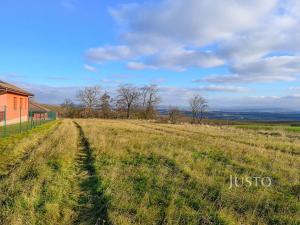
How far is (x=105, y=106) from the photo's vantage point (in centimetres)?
8450

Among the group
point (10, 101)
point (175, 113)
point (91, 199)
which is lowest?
point (91, 199)

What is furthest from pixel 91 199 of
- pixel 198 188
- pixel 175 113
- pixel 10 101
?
pixel 175 113

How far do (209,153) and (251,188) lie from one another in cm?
546

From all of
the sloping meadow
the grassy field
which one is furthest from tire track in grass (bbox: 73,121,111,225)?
the sloping meadow

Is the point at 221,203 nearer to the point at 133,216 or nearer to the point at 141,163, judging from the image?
the point at 133,216

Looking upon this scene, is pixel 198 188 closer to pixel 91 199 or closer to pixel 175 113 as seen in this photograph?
pixel 91 199

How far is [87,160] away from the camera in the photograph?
1113cm

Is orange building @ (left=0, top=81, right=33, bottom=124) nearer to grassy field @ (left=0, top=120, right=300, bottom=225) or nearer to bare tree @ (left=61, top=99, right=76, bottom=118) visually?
grassy field @ (left=0, top=120, right=300, bottom=225)

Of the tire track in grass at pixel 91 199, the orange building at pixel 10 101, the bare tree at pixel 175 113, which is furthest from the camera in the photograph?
the bare tree at pixel 175 113

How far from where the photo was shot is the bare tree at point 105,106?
273ft

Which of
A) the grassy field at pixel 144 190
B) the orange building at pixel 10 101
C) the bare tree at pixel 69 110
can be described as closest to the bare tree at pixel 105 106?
the bare tree at pixel 69 110

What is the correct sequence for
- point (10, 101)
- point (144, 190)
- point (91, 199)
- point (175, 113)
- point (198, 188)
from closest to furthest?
point (91, 199), point (144, 190), point (198, 188), point (10, 101), point (175, 113)

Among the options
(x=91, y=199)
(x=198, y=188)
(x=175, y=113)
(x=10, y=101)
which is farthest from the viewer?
(x=175, y=113)

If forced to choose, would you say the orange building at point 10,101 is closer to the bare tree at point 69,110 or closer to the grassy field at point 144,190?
the grassy field at point 144,190
